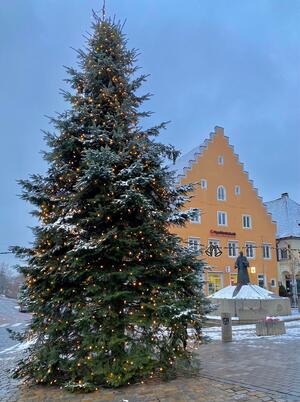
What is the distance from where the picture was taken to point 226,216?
42.9 metres

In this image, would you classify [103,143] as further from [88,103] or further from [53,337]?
[53,337]

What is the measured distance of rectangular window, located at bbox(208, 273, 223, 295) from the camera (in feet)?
132

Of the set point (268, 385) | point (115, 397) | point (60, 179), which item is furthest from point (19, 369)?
point (268, 385)

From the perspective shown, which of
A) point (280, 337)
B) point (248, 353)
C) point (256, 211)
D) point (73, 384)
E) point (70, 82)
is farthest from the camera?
point (256, 211)

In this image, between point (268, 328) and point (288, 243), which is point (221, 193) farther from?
point (268, 328)

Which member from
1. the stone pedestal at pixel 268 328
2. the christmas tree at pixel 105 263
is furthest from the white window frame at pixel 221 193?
the christmas tree at pixel 105 263

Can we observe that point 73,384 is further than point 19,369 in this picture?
No

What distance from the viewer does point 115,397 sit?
6.86 m

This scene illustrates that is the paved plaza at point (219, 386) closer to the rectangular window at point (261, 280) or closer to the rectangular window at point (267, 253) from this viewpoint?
the rectangular window at point (261, 280)

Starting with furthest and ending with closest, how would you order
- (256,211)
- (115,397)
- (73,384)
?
(256,211)
(73,384)
(115,397)

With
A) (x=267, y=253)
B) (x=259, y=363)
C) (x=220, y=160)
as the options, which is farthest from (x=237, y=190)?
(x=259, y=363)

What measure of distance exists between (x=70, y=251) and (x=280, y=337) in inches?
352

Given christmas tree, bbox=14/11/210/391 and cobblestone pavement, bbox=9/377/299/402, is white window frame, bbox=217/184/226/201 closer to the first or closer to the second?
christmas tree, bbox=14/11/210/391

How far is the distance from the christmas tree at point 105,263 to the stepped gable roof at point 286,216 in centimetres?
4284
